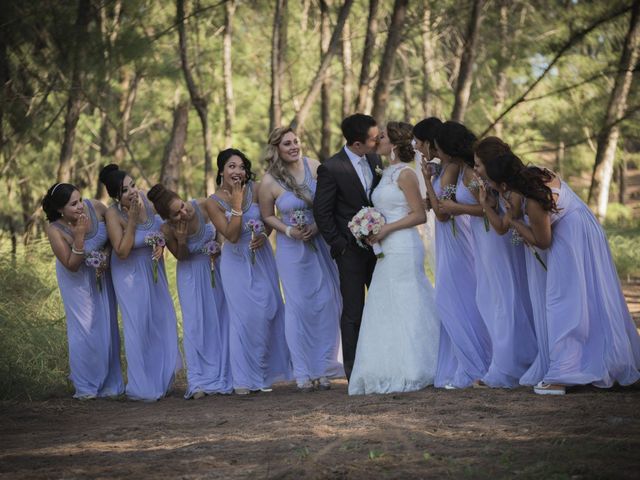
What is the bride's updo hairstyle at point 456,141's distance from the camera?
7668 millimetres

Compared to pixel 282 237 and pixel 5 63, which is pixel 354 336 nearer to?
pixel 282 237

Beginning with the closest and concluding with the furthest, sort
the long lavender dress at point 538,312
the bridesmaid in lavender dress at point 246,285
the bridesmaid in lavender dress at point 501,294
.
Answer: the long lavender dress at point 538,312 < the bridesmaid in lavender dress at point 501,294 < the bridesmaid in lavender dress at point 246,285

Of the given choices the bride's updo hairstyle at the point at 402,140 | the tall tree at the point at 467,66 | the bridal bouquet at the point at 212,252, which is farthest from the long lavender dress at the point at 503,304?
the tall tree at the point at 467,66

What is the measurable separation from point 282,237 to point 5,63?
7301 mm

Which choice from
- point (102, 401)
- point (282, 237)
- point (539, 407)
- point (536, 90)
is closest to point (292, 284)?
point (282, 237)

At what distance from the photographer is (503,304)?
7508 millimetres

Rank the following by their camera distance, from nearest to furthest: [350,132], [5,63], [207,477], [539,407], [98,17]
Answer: [207,477]
[539,407]
[350,132]
[5,63]
[98,17]

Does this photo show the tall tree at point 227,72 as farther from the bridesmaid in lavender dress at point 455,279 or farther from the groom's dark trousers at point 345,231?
the bridesmaid in lavender dress at point 455,279

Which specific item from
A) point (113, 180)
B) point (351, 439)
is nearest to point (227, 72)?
point (113, 180)

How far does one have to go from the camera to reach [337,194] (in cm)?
848

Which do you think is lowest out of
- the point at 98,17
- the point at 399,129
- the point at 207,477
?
the point at 207,477

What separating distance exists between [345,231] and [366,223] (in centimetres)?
49

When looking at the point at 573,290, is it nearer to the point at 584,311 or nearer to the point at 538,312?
the point at 584,311

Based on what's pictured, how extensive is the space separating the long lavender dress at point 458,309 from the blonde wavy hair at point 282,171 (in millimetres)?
1318
